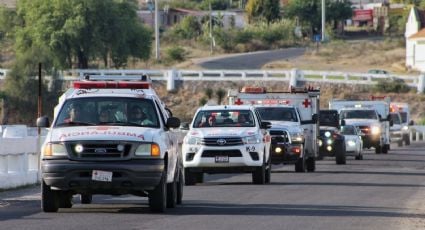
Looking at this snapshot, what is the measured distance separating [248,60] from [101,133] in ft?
336

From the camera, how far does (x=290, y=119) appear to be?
1438 inches

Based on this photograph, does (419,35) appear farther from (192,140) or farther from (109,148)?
(109,148)

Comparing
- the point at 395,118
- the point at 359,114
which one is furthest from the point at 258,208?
the point at 395,118

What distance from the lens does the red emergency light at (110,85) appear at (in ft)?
69.9

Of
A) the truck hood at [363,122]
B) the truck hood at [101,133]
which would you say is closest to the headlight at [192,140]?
the truck hood at [101,133]

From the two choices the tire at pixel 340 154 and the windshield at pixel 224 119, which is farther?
the tire at pixel 340 154

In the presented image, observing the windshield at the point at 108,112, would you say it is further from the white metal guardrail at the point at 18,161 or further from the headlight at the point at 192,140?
the headlight at the point at 192,140

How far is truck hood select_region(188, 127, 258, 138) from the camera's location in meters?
28.9

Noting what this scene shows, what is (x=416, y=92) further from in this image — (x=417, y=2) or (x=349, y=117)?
(x=417, y=2)

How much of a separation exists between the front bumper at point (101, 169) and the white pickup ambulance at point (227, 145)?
945cm

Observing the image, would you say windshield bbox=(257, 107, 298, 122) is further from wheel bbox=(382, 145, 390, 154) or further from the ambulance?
the ambulance

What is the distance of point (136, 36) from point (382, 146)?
54931mm

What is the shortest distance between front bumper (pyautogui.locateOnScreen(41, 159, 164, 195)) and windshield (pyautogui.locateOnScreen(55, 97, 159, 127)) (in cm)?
112

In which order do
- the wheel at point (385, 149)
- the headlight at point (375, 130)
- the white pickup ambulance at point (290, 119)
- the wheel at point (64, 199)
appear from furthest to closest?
the wheel at point (385, 149) < the headlight at point (375, 130) < the white pickup ambulance at point (290, 119) < the wheel at point (64, 199)
